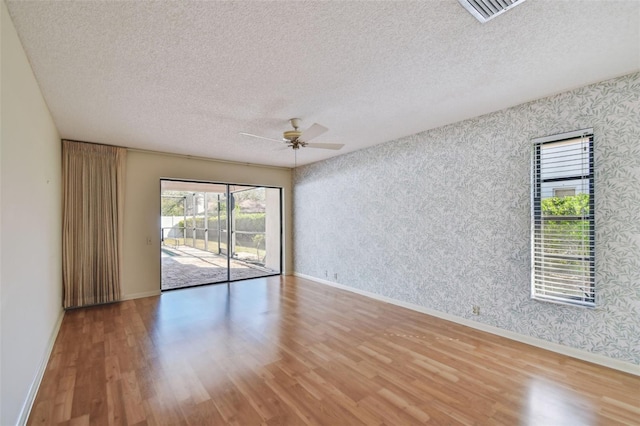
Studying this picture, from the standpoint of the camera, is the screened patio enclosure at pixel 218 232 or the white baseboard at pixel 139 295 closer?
the white baseboard at pixel 139 295

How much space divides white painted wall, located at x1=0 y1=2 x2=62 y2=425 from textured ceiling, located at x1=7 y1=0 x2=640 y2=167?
302 millimetres

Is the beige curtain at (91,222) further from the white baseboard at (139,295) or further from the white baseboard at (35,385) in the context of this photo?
the white baseboard at (35,385)

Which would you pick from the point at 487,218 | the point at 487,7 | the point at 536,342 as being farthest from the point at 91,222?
the point at 536,342

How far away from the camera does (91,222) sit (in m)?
→ 4.58

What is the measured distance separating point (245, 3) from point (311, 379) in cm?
276

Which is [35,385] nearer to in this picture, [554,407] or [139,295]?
[139,295]

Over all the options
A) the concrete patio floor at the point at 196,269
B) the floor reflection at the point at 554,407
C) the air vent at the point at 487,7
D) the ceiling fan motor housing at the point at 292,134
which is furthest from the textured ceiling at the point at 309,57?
the concrete patio floor at the point at 196,269

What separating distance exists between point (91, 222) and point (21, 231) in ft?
9.67

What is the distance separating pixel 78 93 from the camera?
109 inches

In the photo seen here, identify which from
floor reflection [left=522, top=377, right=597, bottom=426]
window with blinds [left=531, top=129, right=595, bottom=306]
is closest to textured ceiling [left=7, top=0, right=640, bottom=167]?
window with blinds [left=531, top=129, right=595, bottom=306]

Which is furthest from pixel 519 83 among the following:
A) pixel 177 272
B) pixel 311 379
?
pixel 177 272

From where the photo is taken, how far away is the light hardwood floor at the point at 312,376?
2.03 metres

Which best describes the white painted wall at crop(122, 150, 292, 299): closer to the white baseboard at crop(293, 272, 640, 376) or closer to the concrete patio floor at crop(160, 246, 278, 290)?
the concrete patio floor at crop(160, 246, 278, 290)

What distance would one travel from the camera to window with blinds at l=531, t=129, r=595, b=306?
2.74m
